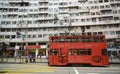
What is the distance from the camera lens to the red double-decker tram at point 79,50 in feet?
75.9

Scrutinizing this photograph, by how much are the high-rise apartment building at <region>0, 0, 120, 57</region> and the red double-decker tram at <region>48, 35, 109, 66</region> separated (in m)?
25.0

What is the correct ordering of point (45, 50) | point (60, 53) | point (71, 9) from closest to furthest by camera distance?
point (60, 53) < point (45, 50) < point (71, 9)

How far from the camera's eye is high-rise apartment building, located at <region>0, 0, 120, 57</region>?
4922 centimetres

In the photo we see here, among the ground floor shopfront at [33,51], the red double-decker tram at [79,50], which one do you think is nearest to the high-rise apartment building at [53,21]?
the ground floor shopfront at [33,51]

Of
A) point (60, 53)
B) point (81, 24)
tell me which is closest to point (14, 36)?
point (81, 24)

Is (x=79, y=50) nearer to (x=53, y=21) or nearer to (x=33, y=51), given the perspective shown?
(x=33, y=51)

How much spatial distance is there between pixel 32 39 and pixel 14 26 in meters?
7.47

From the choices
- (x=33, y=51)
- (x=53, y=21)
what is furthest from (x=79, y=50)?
(x=53, y=21)

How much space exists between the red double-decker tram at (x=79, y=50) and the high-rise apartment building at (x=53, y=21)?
2501cm

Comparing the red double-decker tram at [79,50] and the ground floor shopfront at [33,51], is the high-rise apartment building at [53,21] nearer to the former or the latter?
the ground floor shopfront at [33,51]

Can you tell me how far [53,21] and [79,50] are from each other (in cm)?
2925

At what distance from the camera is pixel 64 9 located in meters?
53.1

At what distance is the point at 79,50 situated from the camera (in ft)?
76.6

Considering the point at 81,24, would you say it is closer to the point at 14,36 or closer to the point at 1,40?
the point at 14,36
